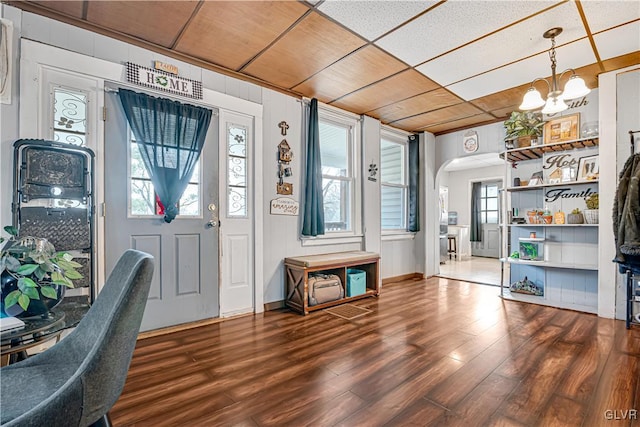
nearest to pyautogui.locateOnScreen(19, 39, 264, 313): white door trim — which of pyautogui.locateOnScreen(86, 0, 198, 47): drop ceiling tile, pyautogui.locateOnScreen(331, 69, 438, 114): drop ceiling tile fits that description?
pyautogui.locateOnScreen(86, 0, 198, 47): drop ceiling tile

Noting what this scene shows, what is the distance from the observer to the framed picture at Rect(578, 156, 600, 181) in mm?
3453

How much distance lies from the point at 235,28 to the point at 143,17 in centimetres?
67

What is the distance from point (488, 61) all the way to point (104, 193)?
3705 millimetres

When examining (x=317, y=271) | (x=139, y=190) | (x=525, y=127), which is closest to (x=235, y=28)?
(x=139, y=190)

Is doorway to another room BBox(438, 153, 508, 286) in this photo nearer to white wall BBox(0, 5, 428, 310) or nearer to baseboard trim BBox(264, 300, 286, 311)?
white wall BBox(0, 5, 428, 310)

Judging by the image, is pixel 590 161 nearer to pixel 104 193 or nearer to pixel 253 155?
pixel 253 155

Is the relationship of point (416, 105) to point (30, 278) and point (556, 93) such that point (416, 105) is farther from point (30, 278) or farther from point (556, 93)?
point (30, 278)

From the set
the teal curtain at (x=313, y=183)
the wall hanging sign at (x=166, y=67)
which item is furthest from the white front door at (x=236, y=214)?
the teal curtain at (x=313, y=183)

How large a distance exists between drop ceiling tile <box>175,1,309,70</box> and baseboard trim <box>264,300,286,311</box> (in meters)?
2.60

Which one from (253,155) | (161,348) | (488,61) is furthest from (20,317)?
(488,61)

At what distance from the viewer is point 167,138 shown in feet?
9.17

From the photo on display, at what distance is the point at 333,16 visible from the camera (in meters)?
2.35

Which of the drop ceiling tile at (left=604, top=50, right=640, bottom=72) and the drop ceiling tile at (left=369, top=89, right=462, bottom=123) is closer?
the drop ceiling tile at (left=604, top=50, right=640, bottom=72)

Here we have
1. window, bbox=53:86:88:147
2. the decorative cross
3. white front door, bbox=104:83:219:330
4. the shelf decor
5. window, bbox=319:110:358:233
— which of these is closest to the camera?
window, bbox=53:86:88:147
